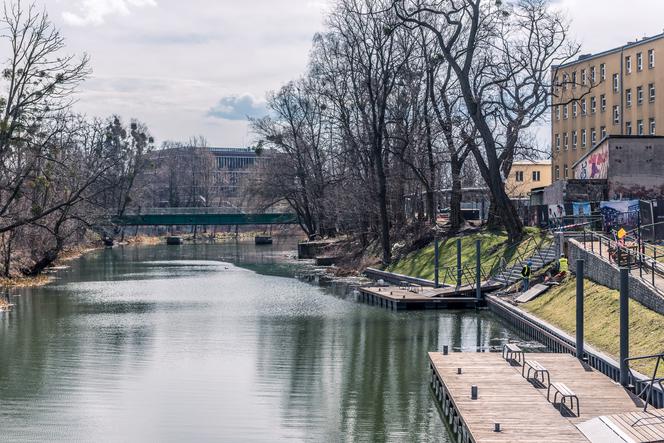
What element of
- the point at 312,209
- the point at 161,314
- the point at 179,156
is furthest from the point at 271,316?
the point at 179,156

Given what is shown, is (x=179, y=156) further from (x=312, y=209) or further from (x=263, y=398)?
(x=263, y=398)

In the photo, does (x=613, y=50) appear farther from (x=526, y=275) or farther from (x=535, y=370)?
(x=535, y=370)

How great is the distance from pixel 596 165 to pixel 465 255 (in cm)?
976

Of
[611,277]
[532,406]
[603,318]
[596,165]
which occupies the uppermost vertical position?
[596,165]

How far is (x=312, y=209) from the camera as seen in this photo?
9981 centimetres

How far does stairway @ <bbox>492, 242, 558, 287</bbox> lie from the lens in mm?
46375

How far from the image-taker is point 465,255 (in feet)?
194

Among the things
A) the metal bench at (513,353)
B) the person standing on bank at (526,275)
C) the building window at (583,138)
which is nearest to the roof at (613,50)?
the building window at (583,138)

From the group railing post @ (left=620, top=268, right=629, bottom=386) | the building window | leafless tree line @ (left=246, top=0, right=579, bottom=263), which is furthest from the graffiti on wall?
the building window

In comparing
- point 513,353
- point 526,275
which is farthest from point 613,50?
point 513,353

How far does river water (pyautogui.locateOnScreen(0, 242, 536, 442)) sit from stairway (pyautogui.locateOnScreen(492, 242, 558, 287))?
461 cm

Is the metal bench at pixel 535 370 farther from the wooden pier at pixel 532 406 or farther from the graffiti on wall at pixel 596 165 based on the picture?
the graffiti on wall at pixel 596 165

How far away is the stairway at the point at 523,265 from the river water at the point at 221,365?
4.61 metres

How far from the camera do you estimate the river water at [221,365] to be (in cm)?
2336
